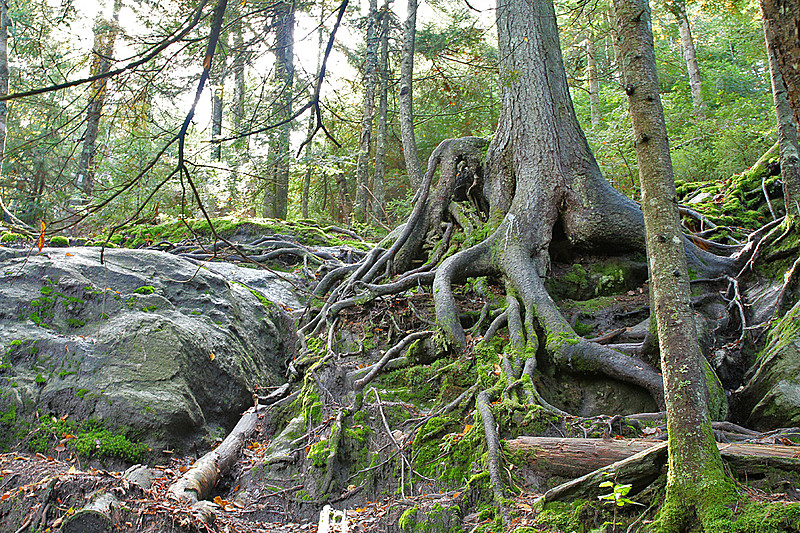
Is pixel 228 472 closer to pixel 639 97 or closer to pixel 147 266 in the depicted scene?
pixel 147 266

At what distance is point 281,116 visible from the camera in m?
3.78

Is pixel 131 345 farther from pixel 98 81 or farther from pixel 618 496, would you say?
pixel 618 496

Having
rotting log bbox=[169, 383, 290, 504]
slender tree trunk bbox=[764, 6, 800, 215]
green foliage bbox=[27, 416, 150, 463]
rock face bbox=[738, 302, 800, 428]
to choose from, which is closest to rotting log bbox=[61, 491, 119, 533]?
rotting log bbox=[169, 383, 290, 504]

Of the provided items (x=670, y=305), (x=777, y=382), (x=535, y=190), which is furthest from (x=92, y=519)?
(x=535, y=190)

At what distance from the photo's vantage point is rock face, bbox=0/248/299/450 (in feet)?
13.6

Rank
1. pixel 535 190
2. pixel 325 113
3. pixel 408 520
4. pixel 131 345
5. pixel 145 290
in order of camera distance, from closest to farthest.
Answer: pixel 408 520 < pixel 131 345 < pixel 145 290 < pixel 535 190 < pixel 325 113

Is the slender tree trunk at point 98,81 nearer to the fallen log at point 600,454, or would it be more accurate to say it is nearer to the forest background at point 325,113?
the forest background at point 325,113

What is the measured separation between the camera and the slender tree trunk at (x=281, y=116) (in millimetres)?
3199

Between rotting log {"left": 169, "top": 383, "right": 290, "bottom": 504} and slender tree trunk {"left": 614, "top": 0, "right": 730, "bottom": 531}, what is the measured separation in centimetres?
301

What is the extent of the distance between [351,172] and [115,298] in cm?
1328

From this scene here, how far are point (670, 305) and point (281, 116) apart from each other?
115 inches

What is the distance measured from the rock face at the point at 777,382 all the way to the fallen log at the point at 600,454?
2.80ft

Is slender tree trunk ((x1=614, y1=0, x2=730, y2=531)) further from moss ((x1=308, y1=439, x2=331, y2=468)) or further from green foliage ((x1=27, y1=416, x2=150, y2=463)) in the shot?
green foliage ((x1=27, y1=416, x2=150, y2=463))

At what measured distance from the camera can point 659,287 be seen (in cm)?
260
